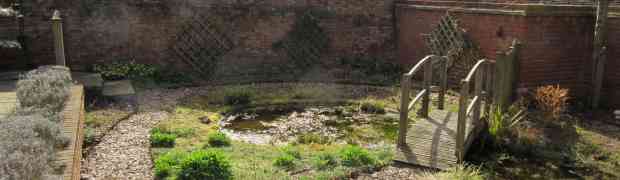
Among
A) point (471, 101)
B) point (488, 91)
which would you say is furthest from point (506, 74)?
point (471, 101)

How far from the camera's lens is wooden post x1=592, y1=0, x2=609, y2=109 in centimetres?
840

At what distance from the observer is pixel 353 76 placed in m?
11.5

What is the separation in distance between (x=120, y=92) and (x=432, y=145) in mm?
5543

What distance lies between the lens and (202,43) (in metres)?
11.4

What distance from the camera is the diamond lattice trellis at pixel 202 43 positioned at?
11.2 meters

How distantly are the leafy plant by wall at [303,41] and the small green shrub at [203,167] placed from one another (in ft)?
21.6

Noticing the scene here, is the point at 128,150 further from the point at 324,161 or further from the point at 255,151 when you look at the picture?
the point at 324,161

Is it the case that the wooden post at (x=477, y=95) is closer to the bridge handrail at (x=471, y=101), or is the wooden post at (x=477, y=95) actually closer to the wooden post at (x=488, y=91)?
the bridge handrail at (x=471, y=101)

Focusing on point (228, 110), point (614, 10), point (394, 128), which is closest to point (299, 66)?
point (228, 110)

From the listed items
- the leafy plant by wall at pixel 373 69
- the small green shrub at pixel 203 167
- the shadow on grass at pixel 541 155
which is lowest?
the shadow on grass at pixel 541 155

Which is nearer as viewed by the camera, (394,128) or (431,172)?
(431,172)

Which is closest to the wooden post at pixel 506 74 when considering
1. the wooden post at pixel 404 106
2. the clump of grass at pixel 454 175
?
the wooden post at pixel 404 106

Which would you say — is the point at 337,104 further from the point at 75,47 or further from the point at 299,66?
the point at 75,47

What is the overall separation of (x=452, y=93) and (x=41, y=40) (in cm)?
767
